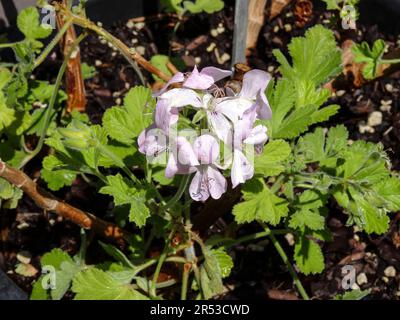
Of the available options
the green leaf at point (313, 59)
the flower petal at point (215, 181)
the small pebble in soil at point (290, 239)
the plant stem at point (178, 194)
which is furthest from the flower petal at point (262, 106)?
the small pebble in soil at point (290, 239)

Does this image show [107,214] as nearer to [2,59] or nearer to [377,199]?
[2,59]

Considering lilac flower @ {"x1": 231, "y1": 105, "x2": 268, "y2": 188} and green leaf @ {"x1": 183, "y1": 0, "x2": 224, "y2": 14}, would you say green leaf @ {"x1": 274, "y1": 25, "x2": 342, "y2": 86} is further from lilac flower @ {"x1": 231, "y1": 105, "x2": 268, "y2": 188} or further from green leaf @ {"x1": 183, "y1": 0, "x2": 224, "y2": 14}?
green leaf @ {"x1": 183, "y1": 0, "x2": 224, "y2": 14}

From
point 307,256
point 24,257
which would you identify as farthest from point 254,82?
point 24,257

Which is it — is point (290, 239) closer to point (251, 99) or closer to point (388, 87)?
point (388, 87)

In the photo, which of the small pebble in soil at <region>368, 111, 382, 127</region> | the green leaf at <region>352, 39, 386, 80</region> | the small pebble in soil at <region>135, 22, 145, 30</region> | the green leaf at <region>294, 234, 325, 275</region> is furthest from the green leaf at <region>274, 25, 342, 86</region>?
the small pebble in soil at <region>135, 22, 145, 30</region>

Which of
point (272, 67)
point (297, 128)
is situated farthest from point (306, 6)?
point (297, 128)
